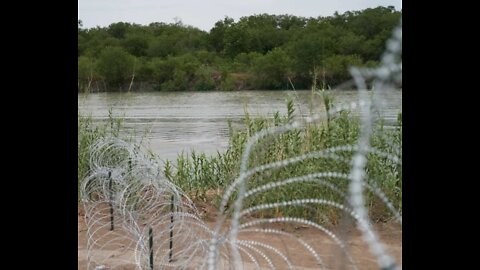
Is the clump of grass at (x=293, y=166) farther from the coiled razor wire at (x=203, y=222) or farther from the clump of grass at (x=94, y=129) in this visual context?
the clump of grass at (x=94, y=129)

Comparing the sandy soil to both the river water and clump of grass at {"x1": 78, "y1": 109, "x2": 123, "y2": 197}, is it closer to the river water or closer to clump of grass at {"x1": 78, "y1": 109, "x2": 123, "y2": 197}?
the river water

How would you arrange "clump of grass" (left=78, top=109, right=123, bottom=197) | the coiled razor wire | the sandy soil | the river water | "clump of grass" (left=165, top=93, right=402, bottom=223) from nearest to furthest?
the coiled razor wire < the sandy soil < the river water < "clump of grass" (left=165, top=93, right=402, bottom=223) < "clump of grass" (left=78, top=109, right=123, bottom=197)

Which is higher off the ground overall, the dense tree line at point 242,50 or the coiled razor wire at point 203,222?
the dense tree line at point 242,50

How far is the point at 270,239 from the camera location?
2.98 metres

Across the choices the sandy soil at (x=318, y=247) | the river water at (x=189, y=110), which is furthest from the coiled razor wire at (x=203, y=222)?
the river water at (x=189, y=110)

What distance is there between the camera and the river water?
9.34 ft

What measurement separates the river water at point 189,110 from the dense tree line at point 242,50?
7cm

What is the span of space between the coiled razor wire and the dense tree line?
224mm

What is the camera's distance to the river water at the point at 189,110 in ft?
9.34

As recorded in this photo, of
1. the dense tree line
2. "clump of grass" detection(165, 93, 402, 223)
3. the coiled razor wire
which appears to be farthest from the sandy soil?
the dense tree line
